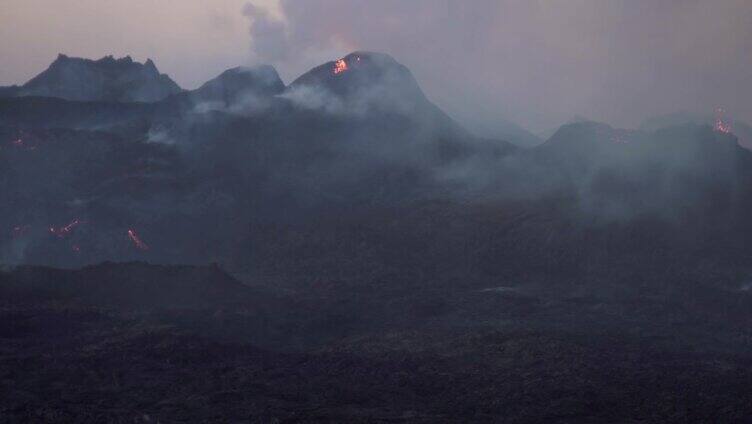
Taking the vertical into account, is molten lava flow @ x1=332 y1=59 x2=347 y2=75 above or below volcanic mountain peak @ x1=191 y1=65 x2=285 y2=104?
above

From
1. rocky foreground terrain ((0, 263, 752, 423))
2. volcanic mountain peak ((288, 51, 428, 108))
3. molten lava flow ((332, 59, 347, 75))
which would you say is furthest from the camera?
molten lava flow ((332, 59, 347, 75))

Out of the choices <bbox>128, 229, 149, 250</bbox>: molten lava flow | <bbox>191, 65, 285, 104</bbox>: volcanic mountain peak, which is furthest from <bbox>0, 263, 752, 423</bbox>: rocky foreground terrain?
<bbox>191, 65, 285, 104</bbox>: volcanic mountain peak

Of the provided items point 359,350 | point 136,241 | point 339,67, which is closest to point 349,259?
point 136,241

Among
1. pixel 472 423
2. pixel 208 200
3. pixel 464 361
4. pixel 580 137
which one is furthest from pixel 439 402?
pixel 580 137

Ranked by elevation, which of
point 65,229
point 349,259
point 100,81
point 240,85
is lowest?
point 349,259

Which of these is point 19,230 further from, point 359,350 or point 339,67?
point 339,67

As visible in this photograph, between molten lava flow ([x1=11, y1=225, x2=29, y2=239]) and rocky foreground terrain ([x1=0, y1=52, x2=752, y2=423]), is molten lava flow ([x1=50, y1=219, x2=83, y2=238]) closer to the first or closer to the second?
rocky foreground terrain ([x1=0, y1=52, x2=752, y2=423])
